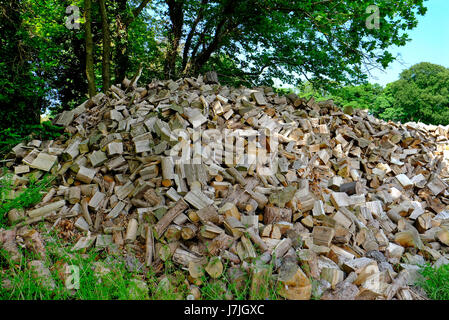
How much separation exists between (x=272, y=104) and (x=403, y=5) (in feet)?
9.70

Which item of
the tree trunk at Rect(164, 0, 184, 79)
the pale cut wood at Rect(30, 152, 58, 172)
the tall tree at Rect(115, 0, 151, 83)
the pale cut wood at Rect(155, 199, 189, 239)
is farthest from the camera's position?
the tree trunk at Rect(164, 0, 184, 79)

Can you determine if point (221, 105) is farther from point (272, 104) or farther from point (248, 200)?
point (248, 200)

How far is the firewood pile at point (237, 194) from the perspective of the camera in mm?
2125

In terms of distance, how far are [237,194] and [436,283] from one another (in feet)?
5.64

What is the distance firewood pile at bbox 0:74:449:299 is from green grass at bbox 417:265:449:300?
9 centimetres

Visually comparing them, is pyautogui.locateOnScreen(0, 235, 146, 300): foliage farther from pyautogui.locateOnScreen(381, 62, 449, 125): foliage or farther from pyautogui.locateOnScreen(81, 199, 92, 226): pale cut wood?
pyautogui.locateOnScreen(381, 62, 449, 125): foliage

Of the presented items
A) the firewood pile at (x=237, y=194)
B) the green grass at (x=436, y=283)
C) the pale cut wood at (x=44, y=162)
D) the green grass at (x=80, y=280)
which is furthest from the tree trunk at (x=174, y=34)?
the green grass at (x=436, y=283)

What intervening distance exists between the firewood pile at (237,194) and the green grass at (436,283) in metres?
0.09

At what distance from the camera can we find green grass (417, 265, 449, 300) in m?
2.06

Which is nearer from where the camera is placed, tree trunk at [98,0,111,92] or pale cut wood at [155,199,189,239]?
pale cut wood at [155,199,189,239]

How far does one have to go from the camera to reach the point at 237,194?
2631 millimetres

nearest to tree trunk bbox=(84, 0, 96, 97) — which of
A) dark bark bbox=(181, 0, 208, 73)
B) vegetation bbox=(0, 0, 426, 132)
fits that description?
vegetation bbox=(0, 0, 426, 132)

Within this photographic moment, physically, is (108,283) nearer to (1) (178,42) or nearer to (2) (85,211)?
(2) (85,211)

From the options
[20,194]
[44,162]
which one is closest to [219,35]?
[44,162]
